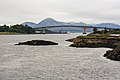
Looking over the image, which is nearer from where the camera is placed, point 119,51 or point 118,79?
point 118,79

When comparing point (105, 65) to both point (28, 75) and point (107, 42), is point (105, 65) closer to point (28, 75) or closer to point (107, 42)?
point (28, 75)

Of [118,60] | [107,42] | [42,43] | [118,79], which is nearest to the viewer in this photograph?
[118,79]

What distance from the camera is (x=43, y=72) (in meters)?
41.6

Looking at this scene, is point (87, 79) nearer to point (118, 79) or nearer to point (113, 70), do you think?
point (118, 79)

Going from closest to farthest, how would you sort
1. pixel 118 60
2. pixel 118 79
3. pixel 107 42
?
pixel 118 79, pixel 118 60, pixel 107 42

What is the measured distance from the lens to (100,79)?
36.2m

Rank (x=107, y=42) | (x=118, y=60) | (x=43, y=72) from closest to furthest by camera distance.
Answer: (x=43, y=72)
(x=118, y=60)
(x=107, y=42)

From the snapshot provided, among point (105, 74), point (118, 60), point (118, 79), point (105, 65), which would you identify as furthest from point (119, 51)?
point (118, 79)

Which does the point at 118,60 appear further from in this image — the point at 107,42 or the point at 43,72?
the point at 107,42

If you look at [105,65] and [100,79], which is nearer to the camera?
[100,79]

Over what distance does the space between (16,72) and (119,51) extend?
23961 millimetres

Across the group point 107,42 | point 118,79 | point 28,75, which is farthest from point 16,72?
point 107,42

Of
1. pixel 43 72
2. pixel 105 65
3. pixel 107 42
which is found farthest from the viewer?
pixel 107 42

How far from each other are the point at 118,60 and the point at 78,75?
1769 centimetres
